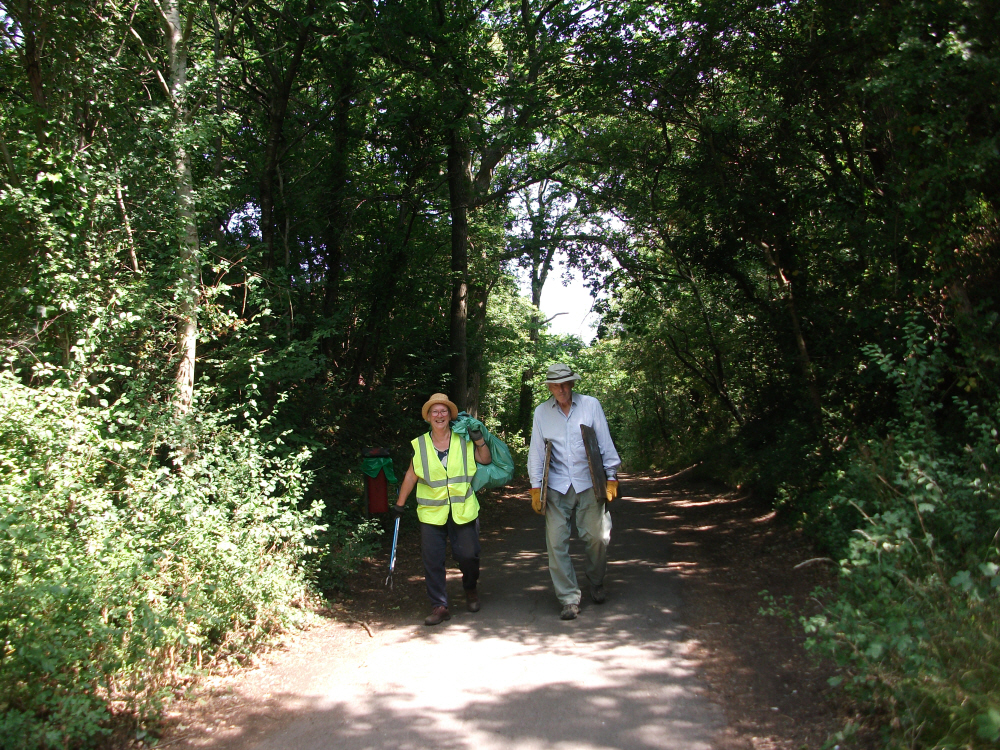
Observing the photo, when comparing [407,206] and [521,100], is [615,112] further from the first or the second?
[407,206]

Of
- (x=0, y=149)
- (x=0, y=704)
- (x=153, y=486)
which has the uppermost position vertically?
(x=0, y=149)

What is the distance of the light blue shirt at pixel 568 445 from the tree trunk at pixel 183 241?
3228mm

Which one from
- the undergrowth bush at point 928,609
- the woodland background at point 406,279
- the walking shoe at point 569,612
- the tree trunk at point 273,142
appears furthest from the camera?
the tree trunk at point 273,142

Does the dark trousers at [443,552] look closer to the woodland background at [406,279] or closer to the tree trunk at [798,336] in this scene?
the woodland background at [406,279]

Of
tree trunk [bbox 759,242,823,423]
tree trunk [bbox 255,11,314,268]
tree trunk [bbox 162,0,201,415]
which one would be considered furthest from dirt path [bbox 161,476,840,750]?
tree trunk [bbox 255,11,314,268]

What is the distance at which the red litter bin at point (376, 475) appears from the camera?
9.37 metres

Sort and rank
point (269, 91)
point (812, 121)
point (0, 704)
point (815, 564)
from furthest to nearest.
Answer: point (269, 91) < point (812, 121) < point (815, 564) < point (0, 704)

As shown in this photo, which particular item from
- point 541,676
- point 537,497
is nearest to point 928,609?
point 541,676

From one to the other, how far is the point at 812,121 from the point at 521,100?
18.0 feet

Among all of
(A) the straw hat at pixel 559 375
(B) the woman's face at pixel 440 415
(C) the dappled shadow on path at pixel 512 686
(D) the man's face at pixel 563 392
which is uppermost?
(A) the straw hat at pixel 559 375

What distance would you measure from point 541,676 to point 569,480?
2046 mm

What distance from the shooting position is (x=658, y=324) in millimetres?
20656

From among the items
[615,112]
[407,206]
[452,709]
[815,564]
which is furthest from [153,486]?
[615,112]

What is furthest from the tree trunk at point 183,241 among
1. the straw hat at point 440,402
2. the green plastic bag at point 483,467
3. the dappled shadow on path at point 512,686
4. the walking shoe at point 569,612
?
the walking shoe at point 569,612
